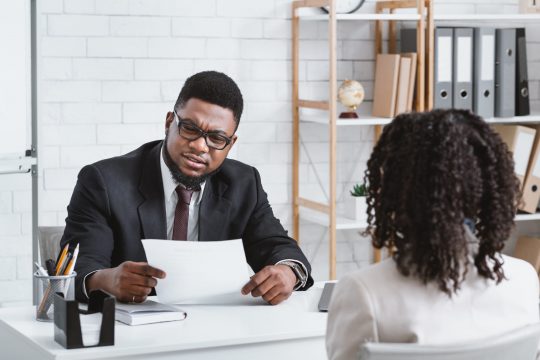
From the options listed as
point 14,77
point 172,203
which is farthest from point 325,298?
point 14,77

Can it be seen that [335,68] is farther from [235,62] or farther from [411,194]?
[411,194]

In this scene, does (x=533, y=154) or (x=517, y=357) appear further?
(x=533, y=154)

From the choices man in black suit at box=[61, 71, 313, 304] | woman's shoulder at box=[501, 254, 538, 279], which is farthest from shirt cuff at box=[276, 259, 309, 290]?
woman's shoulder at box=[501, 254, 538, 279]

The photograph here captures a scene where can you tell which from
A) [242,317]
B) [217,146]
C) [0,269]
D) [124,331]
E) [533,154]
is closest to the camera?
[124,331]

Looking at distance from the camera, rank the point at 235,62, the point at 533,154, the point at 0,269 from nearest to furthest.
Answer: the point at 0,269, the point at 235,62, the point at 533,154

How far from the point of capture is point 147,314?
2.06m

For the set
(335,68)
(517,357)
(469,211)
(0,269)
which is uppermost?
(335,68)

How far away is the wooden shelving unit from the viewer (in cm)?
379

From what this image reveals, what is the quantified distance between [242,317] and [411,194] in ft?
2.80

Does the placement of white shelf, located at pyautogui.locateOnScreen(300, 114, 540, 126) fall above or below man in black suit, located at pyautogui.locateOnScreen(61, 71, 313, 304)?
above

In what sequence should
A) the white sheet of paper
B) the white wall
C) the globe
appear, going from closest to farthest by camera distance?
the white sheet of paper, the white wall, the globe

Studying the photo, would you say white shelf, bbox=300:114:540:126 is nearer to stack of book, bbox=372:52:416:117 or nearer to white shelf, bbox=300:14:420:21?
stack of book, bbox=372:52:416:117

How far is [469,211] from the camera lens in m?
1.41

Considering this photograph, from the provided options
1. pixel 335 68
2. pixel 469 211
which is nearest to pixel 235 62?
pixel 335 68
